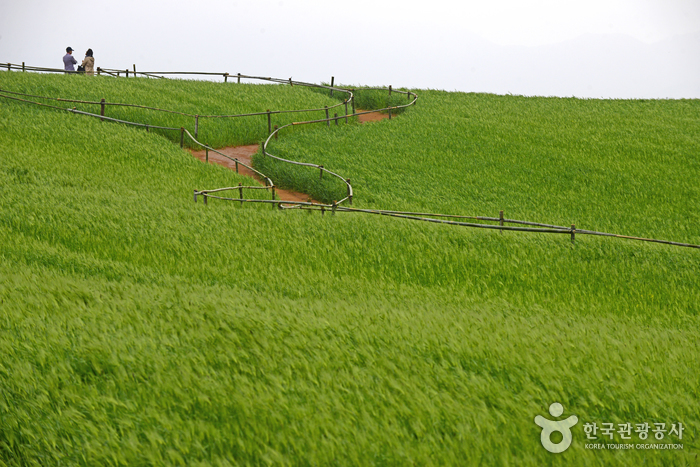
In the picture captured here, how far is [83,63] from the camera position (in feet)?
105

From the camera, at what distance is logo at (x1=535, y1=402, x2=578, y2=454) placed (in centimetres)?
477

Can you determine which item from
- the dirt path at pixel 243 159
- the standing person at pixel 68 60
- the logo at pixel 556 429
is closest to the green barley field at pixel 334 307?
the logo at pixel 556 429

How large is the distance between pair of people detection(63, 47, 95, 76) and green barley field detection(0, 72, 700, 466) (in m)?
5.42

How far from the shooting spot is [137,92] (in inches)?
1147

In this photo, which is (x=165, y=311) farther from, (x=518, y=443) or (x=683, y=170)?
(x=683, y=170)

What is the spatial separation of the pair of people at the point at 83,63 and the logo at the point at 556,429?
106ft

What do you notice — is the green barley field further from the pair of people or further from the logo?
the pair of people

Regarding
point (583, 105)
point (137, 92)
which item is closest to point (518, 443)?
point (137, 92)

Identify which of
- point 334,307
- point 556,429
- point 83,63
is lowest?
point 334,307

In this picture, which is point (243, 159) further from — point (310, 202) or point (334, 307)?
point (334, 307)

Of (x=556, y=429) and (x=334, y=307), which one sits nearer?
(x=556, y=429)

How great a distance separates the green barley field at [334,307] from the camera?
4984 millimetres

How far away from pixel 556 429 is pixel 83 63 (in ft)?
109

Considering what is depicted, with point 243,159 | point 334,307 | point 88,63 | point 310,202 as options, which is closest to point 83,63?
point 88,63
